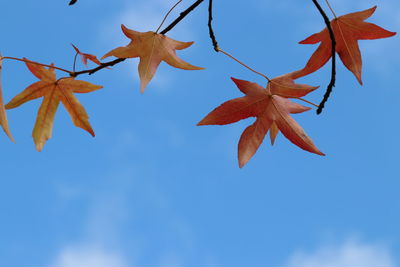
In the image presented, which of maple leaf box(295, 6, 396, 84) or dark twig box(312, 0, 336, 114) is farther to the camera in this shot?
maple leaf box(295, 6, 396, 84)

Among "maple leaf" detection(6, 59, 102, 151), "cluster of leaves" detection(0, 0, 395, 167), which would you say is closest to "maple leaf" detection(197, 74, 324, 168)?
"cluster of leaves" detection(0, 0, 395, 167)

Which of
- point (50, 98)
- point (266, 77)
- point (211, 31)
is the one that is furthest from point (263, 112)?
point (50, 98)

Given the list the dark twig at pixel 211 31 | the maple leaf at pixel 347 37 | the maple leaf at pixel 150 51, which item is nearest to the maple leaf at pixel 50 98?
the maple leaf at pixel 150 51

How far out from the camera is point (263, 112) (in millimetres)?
965

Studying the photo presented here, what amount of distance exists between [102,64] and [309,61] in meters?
0.38

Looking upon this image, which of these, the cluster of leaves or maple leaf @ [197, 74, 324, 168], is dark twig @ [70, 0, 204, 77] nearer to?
the cluster of leaves

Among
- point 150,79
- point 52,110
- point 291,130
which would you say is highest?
point 52,110

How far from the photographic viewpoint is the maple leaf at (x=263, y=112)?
34.9 inches

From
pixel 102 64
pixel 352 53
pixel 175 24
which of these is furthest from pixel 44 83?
pixel 352 53

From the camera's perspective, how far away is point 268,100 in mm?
968

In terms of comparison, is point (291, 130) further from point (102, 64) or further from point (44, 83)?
point (44, 83)

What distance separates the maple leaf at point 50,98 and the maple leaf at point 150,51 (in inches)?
6.3

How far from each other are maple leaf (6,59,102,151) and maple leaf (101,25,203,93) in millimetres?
159

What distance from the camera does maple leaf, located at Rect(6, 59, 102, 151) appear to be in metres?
1.05
